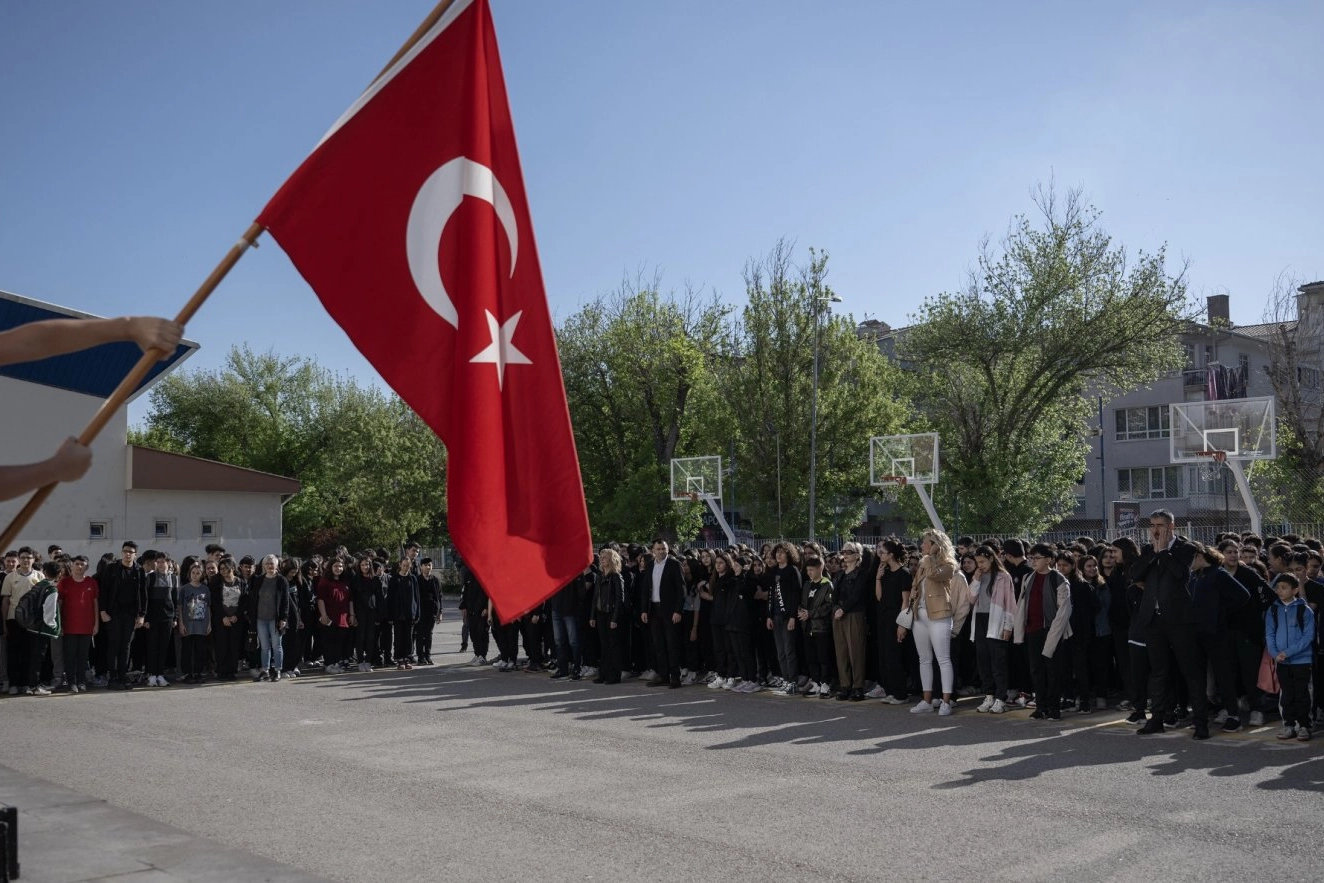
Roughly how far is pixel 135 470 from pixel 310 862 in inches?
1297

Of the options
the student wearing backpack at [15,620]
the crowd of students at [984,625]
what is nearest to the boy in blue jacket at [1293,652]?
the crowd of students at [984,625]

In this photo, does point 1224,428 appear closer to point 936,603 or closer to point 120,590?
point 936,603

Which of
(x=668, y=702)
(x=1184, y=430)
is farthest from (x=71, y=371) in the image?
(x=1184, y=430)

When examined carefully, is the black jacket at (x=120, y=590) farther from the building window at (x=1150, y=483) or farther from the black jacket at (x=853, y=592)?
the building window at (x=1150, y=483)

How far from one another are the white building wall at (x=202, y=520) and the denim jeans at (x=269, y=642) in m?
19.9

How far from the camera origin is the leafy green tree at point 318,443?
2304 inches

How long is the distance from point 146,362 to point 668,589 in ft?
45.1

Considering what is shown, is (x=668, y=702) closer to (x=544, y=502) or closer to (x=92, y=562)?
(x=544, y=502)

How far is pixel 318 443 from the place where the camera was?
69.1 m

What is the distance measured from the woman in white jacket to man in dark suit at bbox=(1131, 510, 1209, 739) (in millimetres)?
1697

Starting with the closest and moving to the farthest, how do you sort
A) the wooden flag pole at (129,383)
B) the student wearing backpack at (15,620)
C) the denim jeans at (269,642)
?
the wooden flag pole at (129,383) → the student wearing backpack at (15,620) → the denim jeans at (269,642)

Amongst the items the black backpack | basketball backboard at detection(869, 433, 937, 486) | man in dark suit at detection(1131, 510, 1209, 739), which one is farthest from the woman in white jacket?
basketball backboard at detection(869, 433, 937, 486)

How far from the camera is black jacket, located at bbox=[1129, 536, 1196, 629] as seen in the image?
11.8m

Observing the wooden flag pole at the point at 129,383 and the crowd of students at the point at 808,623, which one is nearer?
the wooden flag pole at the point at 129,383
